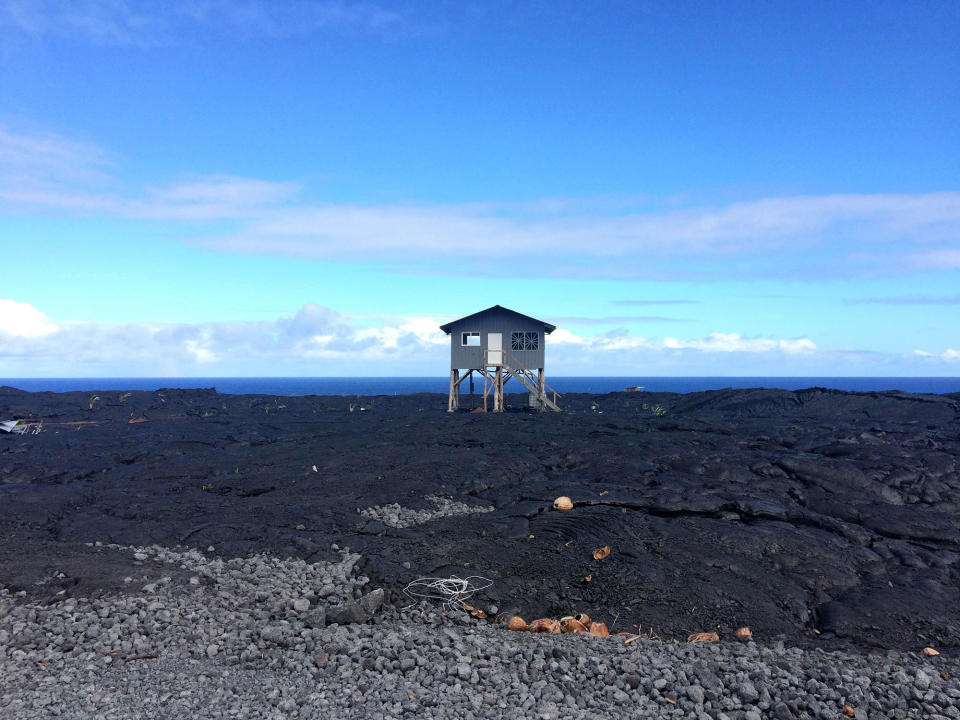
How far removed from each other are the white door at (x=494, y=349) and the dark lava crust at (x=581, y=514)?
8973 mm

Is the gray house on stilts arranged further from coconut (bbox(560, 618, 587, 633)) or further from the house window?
coconut (bbox(560, 618, 587, 633))

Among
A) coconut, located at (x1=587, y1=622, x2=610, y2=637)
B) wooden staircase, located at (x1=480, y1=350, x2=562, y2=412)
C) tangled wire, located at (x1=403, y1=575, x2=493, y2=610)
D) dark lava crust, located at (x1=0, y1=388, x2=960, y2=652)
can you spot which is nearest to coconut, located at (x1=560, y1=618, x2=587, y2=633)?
coconut, located at (x1=587, y1=622, x2=610, y2=637)

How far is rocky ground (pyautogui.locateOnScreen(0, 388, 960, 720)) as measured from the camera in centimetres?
799

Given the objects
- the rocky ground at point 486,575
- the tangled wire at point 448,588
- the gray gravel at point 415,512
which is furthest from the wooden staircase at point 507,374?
the tangled wire at point 448,588

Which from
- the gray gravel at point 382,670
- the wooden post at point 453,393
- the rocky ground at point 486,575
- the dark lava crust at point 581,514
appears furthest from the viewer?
the wooden post at point 453,393

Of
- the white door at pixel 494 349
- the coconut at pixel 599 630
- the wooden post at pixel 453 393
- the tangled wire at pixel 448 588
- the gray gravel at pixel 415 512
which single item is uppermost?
the white door at pixel 494 349

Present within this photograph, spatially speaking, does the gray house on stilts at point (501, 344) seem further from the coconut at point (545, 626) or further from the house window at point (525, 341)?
the coconut at point (545, 626)

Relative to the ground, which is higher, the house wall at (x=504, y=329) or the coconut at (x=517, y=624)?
the house wall at (x=504, y=329)

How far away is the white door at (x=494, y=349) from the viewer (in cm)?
3894

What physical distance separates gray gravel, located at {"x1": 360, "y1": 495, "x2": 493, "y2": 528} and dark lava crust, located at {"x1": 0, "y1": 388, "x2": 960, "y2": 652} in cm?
34

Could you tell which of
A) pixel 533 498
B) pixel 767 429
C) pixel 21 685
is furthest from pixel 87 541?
pixel 767 429

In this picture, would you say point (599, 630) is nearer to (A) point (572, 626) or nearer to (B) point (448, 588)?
(A) point (572, 626)

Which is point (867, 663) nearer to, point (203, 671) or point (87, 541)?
point (203, 671)

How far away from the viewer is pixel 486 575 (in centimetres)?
1188
